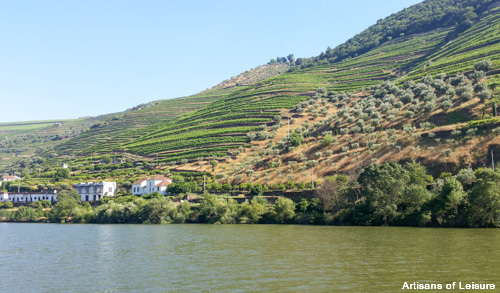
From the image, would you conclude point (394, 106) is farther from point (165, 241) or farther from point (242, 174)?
point (165, 241)

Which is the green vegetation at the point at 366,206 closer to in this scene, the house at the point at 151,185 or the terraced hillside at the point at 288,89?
the house at the point at 151,185

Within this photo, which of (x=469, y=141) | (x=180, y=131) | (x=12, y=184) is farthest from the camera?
(x=180, y=131)

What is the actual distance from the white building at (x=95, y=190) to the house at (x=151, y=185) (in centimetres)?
713

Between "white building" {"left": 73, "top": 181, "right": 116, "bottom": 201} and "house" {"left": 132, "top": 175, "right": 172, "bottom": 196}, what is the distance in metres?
7.13

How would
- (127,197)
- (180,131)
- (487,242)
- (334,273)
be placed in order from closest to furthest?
(334,273) → (487,242) → (127,197) → (180,131)

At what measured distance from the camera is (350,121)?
106 metres

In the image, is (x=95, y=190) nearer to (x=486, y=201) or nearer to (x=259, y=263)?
(x=259, y=263)

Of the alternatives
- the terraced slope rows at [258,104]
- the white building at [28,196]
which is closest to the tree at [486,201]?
the terraced slope rows at [258,104]

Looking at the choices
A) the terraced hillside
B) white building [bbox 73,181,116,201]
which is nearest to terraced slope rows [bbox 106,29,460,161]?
the terraced hillside

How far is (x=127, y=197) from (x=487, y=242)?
75064mm

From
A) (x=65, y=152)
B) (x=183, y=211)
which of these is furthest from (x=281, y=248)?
(x=65, y=152)

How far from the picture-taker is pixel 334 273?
88.2 ft

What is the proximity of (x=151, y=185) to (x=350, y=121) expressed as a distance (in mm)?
50403

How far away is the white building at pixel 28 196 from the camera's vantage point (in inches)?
4333
